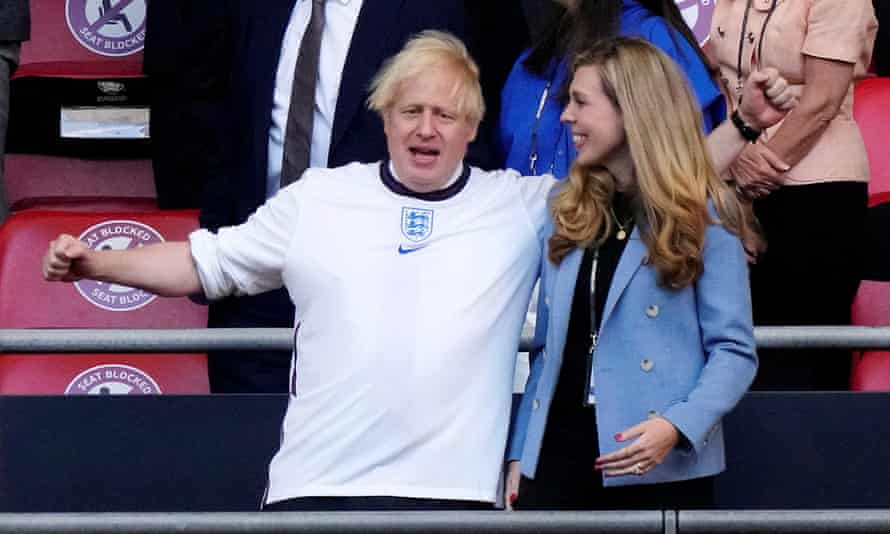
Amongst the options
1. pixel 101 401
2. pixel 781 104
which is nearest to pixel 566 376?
pixel 781 104

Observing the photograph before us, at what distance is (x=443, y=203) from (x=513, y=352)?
308 millimetres

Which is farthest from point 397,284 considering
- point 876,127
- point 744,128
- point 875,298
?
point 876,127

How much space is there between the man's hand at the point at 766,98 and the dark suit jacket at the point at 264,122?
106 centimetres

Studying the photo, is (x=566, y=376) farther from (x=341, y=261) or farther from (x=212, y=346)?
(x=212, y=346)

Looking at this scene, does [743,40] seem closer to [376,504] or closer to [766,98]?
[766,98]

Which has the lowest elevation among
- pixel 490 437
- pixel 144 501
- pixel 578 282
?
pixel 144 501

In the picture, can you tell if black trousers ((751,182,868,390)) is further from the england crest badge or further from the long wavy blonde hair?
the england crest badge

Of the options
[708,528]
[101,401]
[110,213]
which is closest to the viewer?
[708,528]

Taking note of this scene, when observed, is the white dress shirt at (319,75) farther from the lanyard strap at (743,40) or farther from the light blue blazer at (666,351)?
the light blue blazer at (666,351)

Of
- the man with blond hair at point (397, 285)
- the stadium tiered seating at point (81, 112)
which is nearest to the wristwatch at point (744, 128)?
the man with blond hair at point (397, 285)

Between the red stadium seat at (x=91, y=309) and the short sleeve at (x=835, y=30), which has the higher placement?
the short sleeve at (x=835, y=30)

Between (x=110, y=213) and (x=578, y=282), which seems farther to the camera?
(x=110, y=213)

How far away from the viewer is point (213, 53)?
193 inches

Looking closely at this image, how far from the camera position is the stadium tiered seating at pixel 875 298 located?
4805 millimetres
